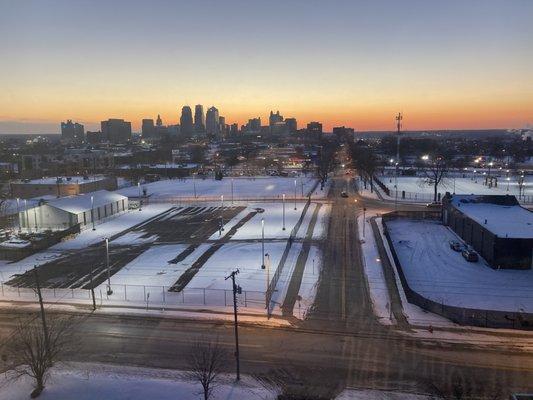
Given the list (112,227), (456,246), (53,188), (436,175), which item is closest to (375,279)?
(456,246)

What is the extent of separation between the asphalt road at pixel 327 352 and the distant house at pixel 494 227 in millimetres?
13583

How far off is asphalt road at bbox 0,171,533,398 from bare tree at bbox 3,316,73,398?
2.61ft

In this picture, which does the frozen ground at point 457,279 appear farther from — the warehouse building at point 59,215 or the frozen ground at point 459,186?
the warehouse building at point 59,215

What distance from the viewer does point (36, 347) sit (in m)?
20.3

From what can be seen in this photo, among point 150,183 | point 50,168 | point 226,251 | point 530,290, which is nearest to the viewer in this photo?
point 530,290

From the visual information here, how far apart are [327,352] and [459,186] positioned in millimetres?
68672

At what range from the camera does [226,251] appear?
135ft

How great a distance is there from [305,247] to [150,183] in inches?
2586

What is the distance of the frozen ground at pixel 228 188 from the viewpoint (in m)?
78.8

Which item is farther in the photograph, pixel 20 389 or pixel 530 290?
pixel 530 290

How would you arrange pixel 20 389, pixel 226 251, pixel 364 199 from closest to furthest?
pixel 20 389 < pixel 226 251 < pixel 364 199

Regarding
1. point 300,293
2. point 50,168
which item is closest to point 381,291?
point 300,293

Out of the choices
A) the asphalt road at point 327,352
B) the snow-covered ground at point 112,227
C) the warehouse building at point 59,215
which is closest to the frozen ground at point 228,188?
the snow-covered ground at point 112,227

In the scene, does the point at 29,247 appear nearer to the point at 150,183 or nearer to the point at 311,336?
the point at 311,336
